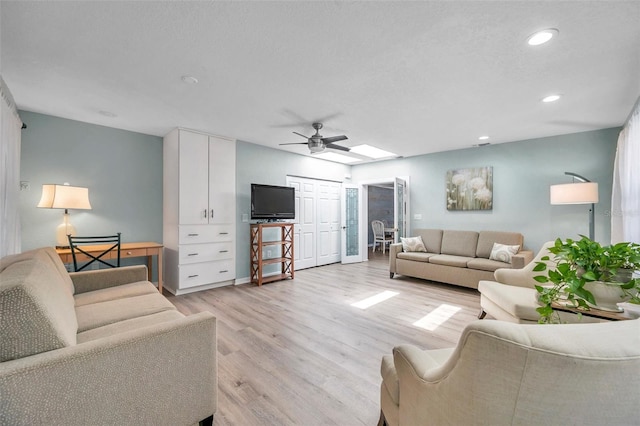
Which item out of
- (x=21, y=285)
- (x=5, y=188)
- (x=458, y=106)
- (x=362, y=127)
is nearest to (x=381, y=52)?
(x=458, y=106)

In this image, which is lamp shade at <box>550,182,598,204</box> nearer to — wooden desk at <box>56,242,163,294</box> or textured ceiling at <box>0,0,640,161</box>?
textured ceiling at <box>0,0,640,161</box>

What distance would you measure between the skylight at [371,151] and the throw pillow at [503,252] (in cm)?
261

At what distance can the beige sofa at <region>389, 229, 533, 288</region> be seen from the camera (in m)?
4.05

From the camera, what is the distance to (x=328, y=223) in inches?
248

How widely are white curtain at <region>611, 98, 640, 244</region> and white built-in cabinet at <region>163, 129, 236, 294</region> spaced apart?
519 cm

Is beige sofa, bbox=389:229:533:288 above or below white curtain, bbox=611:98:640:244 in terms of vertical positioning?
below

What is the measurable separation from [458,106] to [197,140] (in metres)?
3.67

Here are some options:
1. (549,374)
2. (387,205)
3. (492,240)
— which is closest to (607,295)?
(549,374)

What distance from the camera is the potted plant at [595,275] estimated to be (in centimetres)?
139

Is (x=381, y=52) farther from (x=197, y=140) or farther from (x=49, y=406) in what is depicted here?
(x=197, y=140)

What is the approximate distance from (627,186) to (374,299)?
3311 mm

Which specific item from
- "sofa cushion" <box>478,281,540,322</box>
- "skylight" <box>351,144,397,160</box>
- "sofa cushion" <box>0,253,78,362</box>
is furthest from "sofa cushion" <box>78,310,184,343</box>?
"skylight" <box>351,144,397,160</box>

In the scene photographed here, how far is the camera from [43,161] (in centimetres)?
343

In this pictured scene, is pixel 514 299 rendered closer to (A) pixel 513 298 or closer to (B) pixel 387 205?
(A) pixel 513 298
